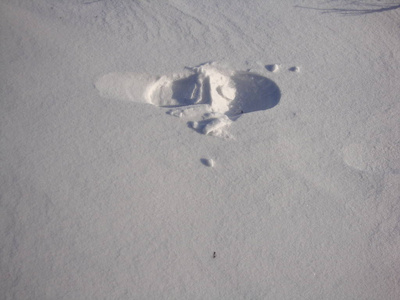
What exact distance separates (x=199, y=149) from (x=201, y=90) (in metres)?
0.42

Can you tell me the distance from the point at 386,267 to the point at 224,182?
753mm

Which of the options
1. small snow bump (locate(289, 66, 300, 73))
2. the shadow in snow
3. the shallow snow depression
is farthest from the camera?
the shadow in snow

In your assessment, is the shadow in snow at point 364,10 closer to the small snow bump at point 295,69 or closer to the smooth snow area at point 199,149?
the smooth snow area at point 199,149

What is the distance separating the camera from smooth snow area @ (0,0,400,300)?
48.1 inches

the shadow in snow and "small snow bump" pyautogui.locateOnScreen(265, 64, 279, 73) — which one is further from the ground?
the shadow in snow

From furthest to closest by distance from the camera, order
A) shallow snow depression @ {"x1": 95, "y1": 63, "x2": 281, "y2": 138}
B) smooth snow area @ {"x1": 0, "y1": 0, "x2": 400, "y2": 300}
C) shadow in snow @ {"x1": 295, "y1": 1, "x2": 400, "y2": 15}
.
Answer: shadow in snow @ {"x1": 295, "y1": 1, "x2": 400, "y2": 15}
shallow snow depression @ {"x1": 95, "y1": 63, "x2": 281, "y2": 138}
smooth snow area @ {"x1": 0, "y1": 0, "x2": 400, "y2": 300}

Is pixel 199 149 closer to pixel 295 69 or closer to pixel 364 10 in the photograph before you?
pixel 295 69

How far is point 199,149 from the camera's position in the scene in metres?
1.52

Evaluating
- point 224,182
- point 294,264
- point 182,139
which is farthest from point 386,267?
point 182,139

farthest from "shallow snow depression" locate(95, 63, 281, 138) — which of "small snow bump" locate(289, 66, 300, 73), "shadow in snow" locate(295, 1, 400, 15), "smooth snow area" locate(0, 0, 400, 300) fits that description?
"shadow in snow" locate(295, 1, 400, 15)

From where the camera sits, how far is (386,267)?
4.15 feet

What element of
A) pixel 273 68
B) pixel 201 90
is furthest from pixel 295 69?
pixel 201 90

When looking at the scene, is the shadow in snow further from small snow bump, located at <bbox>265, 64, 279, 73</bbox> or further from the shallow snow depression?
the shallow snow depression

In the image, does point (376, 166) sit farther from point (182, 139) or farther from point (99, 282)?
point (99, 282)
